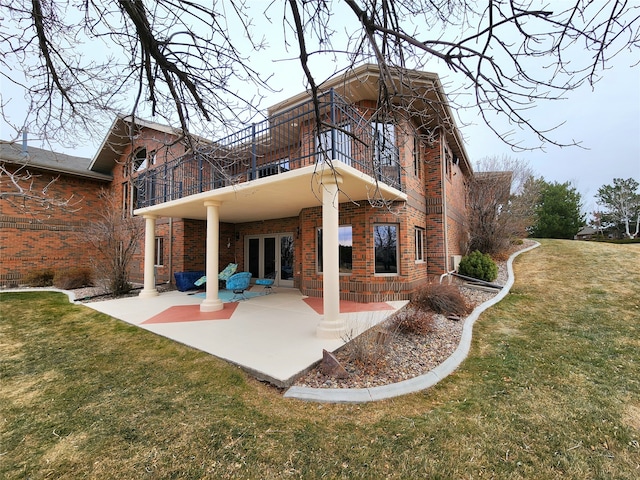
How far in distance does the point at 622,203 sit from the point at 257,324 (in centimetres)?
4657

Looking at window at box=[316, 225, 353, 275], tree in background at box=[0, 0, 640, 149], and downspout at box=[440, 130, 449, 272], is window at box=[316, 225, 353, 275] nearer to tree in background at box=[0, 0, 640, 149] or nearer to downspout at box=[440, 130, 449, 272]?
downspout at box=[440, 130, 449, 272]

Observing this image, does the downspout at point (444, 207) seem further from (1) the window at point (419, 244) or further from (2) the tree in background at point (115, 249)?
(2) the tree in background at point (115, 249)

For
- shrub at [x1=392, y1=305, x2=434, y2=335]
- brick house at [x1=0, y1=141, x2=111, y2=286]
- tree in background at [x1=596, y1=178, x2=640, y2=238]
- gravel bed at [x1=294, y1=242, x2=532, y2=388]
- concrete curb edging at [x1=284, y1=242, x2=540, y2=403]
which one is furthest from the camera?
tree in background at [x1=596, y1=178, x2=640, y2=238]

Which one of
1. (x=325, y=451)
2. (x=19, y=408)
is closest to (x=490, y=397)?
(x=325, y=451)

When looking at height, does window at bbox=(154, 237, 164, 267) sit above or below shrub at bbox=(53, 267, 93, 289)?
above

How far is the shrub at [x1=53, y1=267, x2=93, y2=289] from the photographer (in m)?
12.4

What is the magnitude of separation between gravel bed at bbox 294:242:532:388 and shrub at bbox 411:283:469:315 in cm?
101

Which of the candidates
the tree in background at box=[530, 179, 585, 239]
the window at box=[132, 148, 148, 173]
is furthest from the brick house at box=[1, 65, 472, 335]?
the tree in background at box=[530, 179, 585, 239]

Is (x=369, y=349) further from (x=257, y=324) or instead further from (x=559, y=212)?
(x=559, y=212)

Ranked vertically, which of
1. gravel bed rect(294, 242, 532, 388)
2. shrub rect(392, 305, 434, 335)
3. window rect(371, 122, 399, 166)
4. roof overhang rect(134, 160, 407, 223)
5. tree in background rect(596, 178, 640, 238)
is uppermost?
tree in background rect(596, 178, 640, 238)

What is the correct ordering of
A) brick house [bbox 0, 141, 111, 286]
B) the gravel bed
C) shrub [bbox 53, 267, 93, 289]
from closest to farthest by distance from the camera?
the gravel bed → shrub [bbox 53, 267, 93, 289] → brick house [bbox 0, 141, 111, 286]

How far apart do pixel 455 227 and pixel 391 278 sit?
18.9ft

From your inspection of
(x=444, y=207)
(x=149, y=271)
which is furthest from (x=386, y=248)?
(x=149, y=271)

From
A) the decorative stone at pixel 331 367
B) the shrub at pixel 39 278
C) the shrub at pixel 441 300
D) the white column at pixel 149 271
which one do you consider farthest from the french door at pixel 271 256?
the shrub at pixel 39 278
